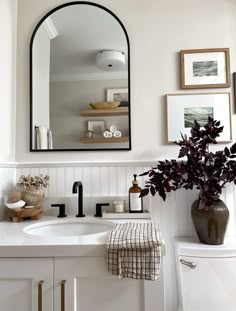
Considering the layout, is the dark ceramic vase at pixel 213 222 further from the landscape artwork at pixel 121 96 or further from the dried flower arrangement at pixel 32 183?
the dried flower arrangement at pixel 32 183

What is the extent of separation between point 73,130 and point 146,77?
590 millimetres

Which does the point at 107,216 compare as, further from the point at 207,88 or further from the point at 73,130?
the point at 207,88

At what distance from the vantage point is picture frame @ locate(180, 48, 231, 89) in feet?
5.11

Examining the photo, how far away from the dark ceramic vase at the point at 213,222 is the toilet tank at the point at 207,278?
1.8 inches

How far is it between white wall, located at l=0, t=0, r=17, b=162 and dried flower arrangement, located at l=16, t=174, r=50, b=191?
0.17 m

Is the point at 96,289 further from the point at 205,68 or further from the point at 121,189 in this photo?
the point at 205,68

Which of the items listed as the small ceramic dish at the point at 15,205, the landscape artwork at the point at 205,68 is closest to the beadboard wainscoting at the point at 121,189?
the small ceramic dish at the point at 15,205

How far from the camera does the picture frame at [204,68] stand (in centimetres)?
156

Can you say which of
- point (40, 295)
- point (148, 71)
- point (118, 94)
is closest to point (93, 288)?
point (40, 295)

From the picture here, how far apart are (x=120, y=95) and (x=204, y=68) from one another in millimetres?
571

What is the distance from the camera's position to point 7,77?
1517 mm

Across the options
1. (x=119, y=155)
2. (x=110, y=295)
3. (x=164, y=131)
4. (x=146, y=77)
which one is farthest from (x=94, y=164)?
(x=110, y=295)

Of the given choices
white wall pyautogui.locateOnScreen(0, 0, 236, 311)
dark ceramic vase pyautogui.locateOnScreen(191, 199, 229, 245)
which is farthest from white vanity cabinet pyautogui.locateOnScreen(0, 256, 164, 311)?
white wall pyautogui.locateOnScreen(0, 0, 236, 311)

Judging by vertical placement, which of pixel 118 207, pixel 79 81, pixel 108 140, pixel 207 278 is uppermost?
pixel 79 81
